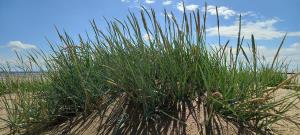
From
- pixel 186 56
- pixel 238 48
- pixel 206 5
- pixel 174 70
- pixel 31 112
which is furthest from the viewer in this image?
pixel 31 112

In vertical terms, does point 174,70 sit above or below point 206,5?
below

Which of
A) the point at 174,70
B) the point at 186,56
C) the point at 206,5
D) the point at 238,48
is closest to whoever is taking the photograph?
the point at 238,48

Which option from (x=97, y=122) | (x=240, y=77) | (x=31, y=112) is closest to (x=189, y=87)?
(x=240, y=77)

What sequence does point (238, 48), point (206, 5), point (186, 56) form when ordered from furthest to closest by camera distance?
point (186, 56)
point (206, 5)
point (238, 48)

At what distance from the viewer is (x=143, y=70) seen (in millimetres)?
2139

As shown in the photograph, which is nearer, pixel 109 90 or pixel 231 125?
pixel 231 125

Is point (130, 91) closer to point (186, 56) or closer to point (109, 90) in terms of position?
point (109, 90)

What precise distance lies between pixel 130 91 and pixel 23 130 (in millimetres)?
1049

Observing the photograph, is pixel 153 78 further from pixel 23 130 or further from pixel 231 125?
pixel 23 130

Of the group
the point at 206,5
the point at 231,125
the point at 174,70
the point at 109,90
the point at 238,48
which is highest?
the point at 206,5

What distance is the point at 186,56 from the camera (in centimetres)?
225

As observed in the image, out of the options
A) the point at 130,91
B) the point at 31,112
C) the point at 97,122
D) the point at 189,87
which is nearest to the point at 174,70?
the point at 189,87

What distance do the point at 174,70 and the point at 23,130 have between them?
1349 millimetres

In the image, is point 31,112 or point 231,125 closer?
point 231,125
